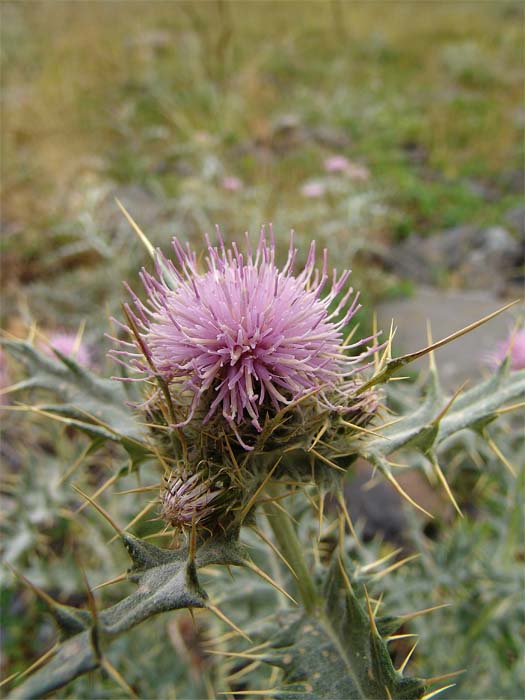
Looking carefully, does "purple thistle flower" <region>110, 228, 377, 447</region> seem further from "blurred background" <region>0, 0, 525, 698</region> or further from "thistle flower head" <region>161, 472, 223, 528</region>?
"blurred background" <region>0, 0, 525, 698</region>

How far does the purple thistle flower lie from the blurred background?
1.24 metres

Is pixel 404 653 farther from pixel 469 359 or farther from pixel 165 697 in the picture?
pixel 469 359

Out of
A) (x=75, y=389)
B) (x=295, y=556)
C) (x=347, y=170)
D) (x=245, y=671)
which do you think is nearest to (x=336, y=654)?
(x=295, y=556)

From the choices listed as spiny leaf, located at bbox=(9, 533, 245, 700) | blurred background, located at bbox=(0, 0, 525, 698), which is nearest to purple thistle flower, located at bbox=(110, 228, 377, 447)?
spiny leaf, located at bbox=(9, 533, 245, 700)

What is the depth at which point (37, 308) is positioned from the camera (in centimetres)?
594

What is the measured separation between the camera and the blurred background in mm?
4473

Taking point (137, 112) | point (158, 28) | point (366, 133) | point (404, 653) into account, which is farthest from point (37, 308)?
point (158, 28)

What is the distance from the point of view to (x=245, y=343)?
1.60 m

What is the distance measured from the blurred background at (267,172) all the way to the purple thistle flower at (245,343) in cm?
124

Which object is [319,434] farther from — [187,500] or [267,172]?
[267,172]

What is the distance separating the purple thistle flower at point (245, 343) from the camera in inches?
61.9

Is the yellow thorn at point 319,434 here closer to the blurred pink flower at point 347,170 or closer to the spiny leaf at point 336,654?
the spiny leaf at point 336,654

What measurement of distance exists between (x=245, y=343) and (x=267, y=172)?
25.0 feet

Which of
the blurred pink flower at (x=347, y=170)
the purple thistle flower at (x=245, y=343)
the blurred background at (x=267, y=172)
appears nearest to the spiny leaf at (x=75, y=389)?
the purple thistle flower at (x=245, y=343)
